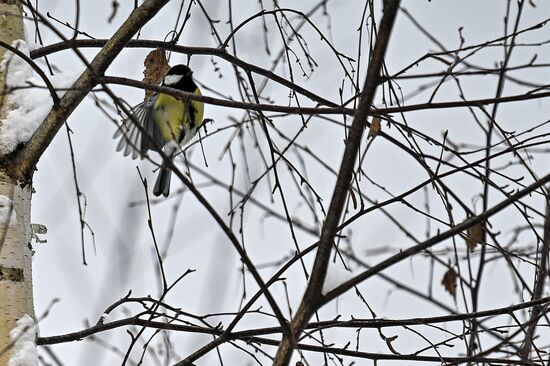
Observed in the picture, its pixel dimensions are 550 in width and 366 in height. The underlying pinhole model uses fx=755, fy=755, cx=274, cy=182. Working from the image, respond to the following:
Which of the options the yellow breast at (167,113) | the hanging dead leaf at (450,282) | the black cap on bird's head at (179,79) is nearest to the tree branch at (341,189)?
the hanging dead leaf at (450,282)

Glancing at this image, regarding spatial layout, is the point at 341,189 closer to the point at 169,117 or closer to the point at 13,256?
the point at 13,256

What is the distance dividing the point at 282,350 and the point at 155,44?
112 centimetres

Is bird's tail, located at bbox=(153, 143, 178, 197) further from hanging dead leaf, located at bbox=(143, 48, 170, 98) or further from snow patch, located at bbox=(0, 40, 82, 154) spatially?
snow patch, located at bbox=(0, 40, 82, 154)

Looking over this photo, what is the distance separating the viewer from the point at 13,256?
64.8 inches

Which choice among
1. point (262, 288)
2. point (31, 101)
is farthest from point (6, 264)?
point (262, 288)

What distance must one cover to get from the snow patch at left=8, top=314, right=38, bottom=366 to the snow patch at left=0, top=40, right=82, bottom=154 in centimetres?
43

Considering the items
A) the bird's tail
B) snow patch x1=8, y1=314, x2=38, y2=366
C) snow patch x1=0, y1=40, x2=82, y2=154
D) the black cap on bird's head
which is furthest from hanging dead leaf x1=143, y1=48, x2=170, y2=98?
the black cap on bird's head

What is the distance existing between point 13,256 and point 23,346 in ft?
0.67

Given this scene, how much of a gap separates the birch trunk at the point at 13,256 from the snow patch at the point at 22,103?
0.02 meters

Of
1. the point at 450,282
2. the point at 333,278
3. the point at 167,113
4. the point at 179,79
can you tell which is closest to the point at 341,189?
the point at 333,278

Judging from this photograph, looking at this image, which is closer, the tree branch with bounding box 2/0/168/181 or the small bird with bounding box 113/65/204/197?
the tree branch with bounding box 2/0/168/181

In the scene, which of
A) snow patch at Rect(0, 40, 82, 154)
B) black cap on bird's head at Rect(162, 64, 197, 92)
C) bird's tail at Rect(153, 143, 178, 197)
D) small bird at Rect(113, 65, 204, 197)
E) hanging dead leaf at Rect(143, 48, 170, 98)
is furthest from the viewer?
black cap on bird's head at Rect(162, 64, 197, 92)

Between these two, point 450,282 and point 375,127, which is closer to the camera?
point 375,127

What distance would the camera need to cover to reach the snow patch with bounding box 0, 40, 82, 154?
1.79 meters
